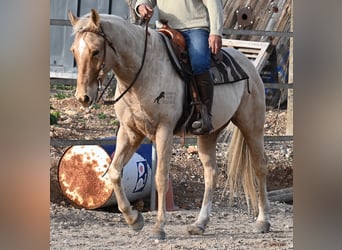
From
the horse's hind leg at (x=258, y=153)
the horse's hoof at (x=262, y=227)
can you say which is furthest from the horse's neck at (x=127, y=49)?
the horse's hoof at (x=262, y=227)

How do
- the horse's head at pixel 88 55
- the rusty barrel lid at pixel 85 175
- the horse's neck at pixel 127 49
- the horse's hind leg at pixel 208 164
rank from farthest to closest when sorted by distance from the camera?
1. the horse's hind leg at pixel 208 164
2. the rusty barrel lid at pixel 85 175
3. the horse's neck at pixel 127 49
4. the horse's head at pixel 88 55

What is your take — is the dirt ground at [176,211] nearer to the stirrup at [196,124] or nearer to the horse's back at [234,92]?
the horse's back at [234,92]

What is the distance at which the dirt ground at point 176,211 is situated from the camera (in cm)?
229

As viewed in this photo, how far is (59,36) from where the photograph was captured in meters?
2.22

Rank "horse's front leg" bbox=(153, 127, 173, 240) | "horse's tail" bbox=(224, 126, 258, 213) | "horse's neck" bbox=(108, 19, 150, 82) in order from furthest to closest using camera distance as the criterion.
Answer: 1. "horse's tail" bbox=(224, 126, 258, 213)
2. "horse's front leg" bbox=(153, 127, 173, 240)
3. "horse's neck" bbox=(108, 19, 150, 82)

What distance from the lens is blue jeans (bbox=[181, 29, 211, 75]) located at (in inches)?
90.4

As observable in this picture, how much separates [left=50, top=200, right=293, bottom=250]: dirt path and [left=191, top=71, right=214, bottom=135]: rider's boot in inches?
14.6

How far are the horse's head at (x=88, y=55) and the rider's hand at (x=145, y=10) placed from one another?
0.20 meters

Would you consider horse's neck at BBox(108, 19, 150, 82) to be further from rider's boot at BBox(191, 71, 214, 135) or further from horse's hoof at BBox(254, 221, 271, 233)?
horse's hoof at BBox(254, 221, 271, 233)

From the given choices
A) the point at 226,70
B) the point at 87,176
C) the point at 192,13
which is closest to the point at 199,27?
the point at 192,13

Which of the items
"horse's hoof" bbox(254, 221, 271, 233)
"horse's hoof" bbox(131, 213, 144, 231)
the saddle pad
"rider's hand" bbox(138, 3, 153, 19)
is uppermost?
"rider's hand" bbox(138, 3, 153, 19)

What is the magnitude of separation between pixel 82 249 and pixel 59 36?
0.72 meters

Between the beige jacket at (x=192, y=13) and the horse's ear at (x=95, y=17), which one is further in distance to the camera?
the beige jacket at (x=192, y=13)

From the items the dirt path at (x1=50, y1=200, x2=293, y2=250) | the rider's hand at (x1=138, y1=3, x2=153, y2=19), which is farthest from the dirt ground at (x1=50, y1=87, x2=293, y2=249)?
the rider's hand at (x1=138, y1=3, x2=153, y2=19)
